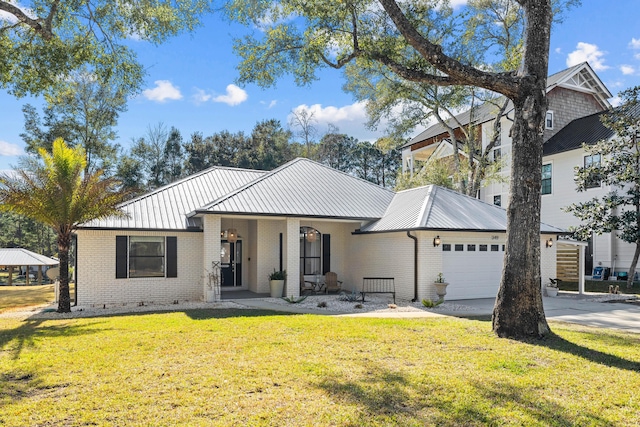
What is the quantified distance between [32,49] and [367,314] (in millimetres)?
11903

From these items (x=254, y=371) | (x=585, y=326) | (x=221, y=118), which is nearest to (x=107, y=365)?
(x=254, y=371)

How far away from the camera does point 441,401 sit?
4.95m

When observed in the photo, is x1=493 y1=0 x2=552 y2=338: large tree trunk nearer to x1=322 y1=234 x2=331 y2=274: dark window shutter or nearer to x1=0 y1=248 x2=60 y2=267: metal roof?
x1=322 y1=234 x2=331 y2=274: dark window shutter

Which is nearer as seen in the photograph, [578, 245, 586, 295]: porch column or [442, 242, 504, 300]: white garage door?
[442, 242, 504, 300]: white garage door

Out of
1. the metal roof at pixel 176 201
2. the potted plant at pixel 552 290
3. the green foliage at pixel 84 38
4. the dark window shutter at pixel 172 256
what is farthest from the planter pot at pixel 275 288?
the potted plant at pixel 552 290

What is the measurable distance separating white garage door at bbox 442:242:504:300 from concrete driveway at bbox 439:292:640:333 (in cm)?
49

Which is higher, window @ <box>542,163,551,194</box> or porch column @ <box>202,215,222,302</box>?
window @ <box>542,163,551,194</box>

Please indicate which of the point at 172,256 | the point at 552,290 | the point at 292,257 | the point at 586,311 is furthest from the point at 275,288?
the point at 552,290

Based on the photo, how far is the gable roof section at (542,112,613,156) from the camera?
23547 mm

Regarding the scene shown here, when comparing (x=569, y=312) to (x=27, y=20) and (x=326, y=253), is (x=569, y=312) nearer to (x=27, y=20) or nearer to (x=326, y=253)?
(x=326, y=253)

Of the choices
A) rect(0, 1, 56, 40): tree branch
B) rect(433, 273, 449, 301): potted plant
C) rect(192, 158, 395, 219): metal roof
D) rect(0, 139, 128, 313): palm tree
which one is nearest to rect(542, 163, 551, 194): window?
rect(192, 158, 395, 219): metal roof

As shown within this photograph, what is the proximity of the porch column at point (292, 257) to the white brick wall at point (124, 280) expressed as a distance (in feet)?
10.2

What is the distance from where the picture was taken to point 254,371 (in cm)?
604

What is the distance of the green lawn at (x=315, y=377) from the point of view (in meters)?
4.55
